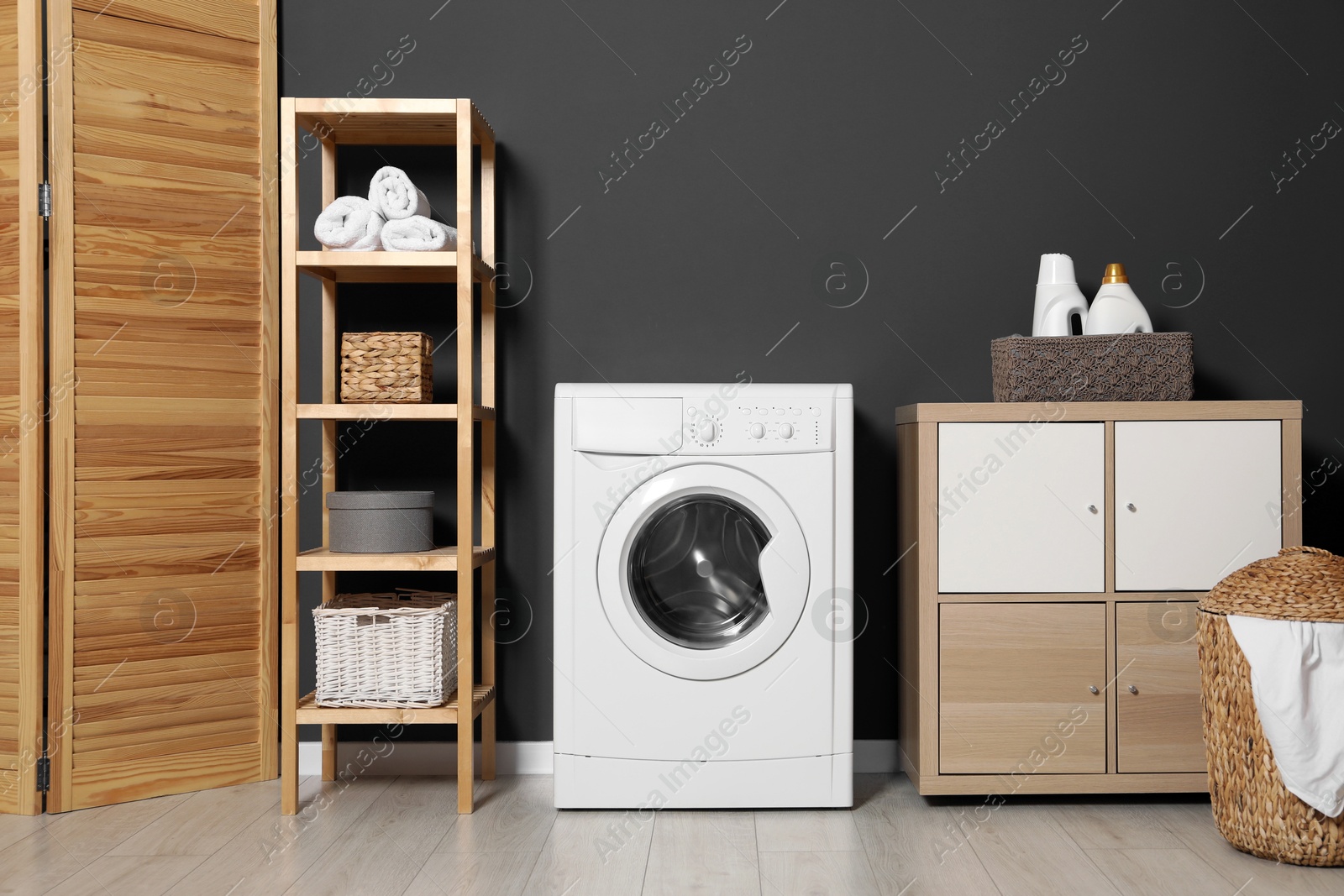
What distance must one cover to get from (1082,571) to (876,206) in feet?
3.44

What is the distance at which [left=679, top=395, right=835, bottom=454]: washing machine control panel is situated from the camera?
2127mm

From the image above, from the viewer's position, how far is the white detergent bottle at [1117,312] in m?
2.27

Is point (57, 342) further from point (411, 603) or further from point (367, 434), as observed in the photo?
point (411, 603)

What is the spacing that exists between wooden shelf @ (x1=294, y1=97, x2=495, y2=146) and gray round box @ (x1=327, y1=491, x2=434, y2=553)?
33.6 inches

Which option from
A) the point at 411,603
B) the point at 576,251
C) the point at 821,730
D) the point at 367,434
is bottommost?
the point at 821,730

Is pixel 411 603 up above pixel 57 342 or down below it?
below

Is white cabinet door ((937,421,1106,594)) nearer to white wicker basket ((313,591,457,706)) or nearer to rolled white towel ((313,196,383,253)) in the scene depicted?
white wicker basket ((313,591,457,706))

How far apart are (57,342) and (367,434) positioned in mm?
709

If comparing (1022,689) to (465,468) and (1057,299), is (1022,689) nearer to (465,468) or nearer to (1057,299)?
(1057,299)

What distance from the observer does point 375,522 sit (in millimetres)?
2207

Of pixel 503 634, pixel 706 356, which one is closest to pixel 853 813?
pixel 503 634

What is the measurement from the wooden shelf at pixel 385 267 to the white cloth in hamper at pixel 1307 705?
5.94ft

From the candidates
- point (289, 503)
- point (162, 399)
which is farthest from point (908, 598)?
point (162, 399)

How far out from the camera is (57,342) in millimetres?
2188
